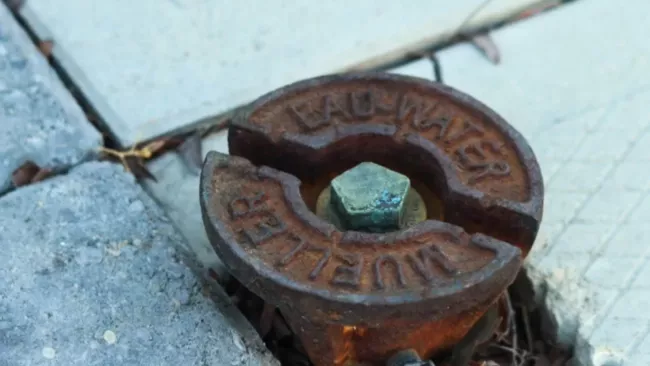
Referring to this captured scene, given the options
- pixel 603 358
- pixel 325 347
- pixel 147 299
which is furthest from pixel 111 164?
pixel 603 358

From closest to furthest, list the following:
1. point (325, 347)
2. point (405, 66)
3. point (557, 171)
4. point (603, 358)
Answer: point (325, 347) < point (603, 358) < point (557, 171) < point (405, 66)

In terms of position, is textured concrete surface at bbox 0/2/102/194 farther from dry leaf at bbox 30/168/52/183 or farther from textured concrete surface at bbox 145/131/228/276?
textured concrete surface at bbox 145/131/228/276

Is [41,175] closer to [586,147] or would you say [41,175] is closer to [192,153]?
[192,153]

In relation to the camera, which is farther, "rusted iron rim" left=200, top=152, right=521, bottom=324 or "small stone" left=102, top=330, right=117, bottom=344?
"small stone" left=102, top=330, right=117, bottom=344

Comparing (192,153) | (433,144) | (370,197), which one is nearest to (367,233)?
(370,197)

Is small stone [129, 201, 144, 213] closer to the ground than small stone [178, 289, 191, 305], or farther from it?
farther from it

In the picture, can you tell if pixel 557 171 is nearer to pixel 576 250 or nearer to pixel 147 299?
pixel 576 250

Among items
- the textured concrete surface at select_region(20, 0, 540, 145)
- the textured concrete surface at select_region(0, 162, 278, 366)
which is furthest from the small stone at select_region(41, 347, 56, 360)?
the textured concrete surface at select_region(20, 0, 540, 145)
